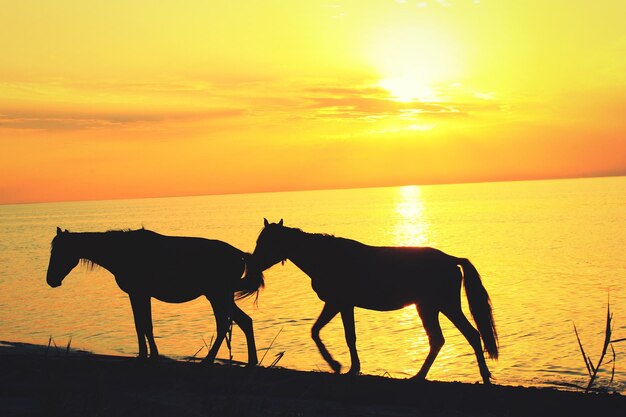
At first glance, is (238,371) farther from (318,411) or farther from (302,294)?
(302,294)

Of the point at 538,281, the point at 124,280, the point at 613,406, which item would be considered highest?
the point at 124,280

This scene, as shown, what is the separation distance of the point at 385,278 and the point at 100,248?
16.7ft

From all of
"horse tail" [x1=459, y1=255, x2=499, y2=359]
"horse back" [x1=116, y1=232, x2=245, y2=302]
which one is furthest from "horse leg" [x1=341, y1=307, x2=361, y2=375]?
"horse back" [x1=116, y1=232, x2=245, y2=302]

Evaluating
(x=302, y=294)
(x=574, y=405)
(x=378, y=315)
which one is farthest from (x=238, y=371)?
(x=302, y=294)

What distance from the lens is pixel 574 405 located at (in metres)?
9.57

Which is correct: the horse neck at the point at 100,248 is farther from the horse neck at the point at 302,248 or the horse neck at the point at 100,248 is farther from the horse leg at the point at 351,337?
the horse leg at the point at 351,337

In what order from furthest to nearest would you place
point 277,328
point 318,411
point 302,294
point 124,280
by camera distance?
point 302,294 < point 277,328 < point 124,280 < point 318,411

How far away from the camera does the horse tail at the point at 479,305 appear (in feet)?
36.2

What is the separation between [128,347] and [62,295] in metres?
15.4

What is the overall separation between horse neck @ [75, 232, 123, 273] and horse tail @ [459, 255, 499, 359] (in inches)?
238

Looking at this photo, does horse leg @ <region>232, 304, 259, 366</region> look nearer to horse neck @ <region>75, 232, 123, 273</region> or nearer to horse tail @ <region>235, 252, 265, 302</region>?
horse tail @ <region>235, 252, 265, 302</region>

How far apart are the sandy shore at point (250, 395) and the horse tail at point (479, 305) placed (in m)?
0.86

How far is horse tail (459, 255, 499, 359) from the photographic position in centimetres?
1105

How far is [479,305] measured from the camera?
11078 millimetres
